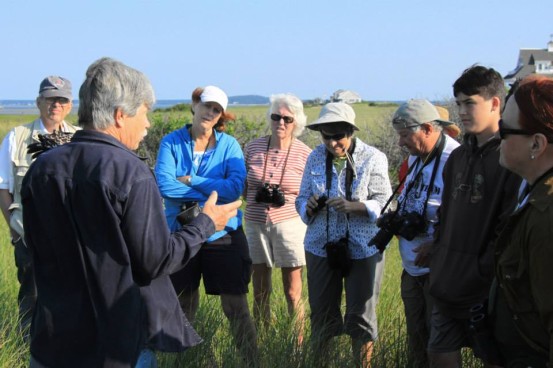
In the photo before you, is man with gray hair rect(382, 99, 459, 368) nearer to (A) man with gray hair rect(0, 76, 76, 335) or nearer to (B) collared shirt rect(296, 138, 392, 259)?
(B) collared shirt rect(296, 138, 392, 259)

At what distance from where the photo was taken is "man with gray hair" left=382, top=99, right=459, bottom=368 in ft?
14.2

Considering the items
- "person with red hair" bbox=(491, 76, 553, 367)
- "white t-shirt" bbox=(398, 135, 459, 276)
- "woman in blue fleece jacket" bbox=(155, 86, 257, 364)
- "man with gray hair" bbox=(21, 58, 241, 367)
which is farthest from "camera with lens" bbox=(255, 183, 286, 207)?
"person with red hair" bbox=(491, 76, 553, 367)

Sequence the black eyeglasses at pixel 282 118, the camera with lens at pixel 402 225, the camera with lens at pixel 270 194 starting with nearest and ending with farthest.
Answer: the camera with lens at pixel 402 225
the camera with lens at pixel 270 194
the black eyeglasses at pixel 282 118

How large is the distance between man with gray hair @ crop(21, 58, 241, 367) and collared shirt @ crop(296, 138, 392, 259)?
2051 mm

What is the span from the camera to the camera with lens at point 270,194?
581 cm

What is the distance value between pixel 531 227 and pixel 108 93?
1711 millimetres

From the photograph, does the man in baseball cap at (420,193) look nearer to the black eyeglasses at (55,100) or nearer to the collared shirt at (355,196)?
the collared shirt at (355,196)

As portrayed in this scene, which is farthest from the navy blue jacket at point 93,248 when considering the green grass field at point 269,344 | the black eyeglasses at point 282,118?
the black eyeglasses at point 282,118

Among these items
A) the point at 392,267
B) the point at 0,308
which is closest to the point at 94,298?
the point at 0,308

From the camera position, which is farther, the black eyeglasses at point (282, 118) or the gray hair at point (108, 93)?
the black eyeglasses at point (282, 118)

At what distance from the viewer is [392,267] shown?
26.1 feet

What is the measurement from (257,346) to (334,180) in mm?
1268

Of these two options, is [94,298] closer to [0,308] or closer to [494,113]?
[494,113]

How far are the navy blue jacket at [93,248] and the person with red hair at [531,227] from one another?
A: 4.27ft
